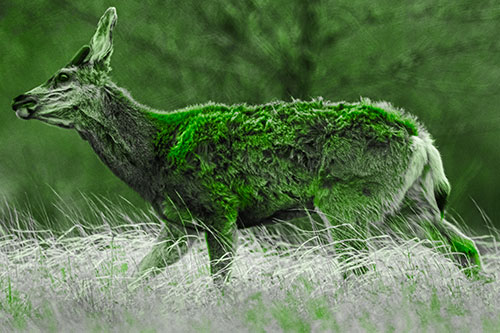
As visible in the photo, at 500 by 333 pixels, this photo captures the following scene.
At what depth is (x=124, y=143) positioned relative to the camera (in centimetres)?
469

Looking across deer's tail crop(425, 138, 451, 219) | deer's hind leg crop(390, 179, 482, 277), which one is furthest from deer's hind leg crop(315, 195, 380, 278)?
deer's tail crop(425, 138, 451, 219)

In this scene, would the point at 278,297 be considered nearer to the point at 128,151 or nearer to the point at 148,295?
the point at 148,295

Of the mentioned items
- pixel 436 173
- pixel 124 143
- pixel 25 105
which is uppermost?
pixel 25 105

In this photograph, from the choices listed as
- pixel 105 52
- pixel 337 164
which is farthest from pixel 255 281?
pixel 105 52

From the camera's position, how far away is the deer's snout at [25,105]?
449cm

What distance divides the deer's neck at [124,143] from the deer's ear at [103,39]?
8.0 inches

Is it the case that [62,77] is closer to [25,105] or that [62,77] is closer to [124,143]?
[25,105]

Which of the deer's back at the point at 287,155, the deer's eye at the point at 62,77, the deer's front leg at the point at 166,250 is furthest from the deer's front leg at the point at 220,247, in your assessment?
the deer's eye at the point at 62,77

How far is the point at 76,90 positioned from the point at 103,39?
1.19 ft

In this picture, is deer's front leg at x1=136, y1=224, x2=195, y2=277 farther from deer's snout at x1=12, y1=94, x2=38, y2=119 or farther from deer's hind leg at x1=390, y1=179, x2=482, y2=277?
deer's hind leg at x1=390, y1=179, x2=482, y2=277

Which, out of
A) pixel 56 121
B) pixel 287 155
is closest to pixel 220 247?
pixel 287 155

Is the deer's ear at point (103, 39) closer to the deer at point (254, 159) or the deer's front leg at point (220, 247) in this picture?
the deer at point (254, 159)

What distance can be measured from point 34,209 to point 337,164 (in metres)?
3.99

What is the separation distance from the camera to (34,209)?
7367 millimetres
